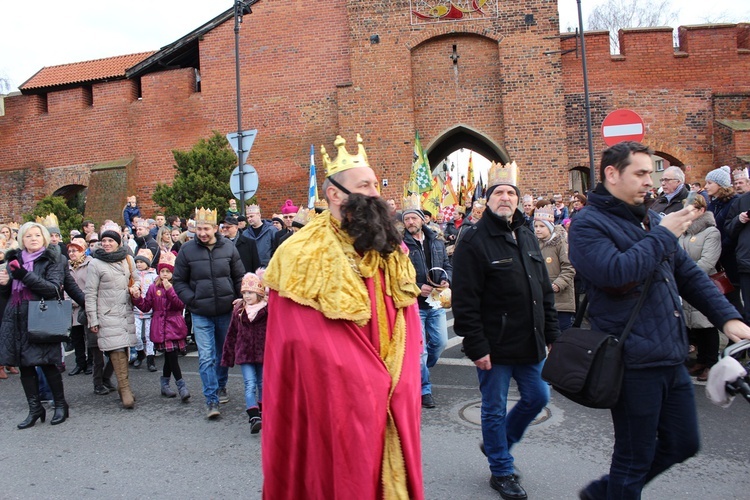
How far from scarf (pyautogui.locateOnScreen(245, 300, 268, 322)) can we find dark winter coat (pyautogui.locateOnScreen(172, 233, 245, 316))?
0.45 m

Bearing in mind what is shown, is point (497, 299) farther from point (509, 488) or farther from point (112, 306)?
point (112, 306)

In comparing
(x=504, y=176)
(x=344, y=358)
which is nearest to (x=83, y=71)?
(x=504, y=176)

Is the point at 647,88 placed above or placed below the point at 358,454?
above

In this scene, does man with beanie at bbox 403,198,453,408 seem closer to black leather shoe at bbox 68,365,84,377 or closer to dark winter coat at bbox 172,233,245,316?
dark winter coat at bbox 172,233,245,316

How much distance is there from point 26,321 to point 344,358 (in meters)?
4.54

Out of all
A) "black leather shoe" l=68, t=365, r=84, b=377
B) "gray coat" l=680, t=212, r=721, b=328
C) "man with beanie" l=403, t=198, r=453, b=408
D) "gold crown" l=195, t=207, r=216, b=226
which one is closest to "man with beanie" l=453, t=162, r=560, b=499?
"man with beanie" l=403, t=198, r=453, b=408

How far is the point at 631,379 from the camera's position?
112 inches

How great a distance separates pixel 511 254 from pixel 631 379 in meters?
1.23

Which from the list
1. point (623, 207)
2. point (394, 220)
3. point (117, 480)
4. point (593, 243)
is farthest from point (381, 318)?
point (117, 480)

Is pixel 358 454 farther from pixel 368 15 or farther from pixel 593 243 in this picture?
pixel 368 15

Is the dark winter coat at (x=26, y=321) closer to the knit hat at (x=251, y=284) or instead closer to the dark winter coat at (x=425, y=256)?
the knit hat at (x=251, y=284)

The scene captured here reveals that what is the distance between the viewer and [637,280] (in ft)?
9.14

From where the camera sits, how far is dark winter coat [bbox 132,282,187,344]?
21.7 ft

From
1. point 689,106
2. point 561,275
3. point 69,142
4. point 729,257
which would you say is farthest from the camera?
point 69,142
